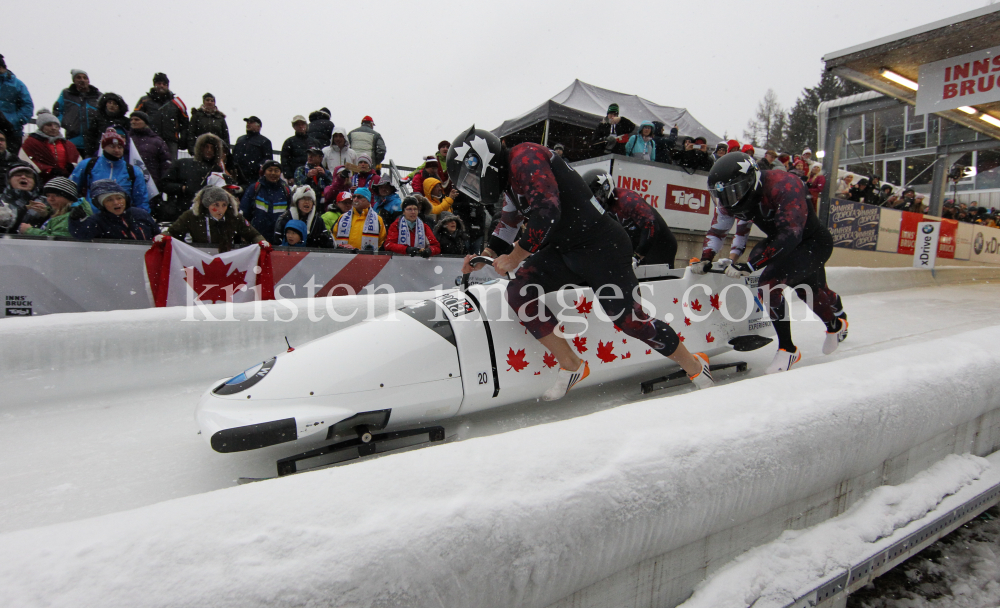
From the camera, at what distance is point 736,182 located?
2.97 metres

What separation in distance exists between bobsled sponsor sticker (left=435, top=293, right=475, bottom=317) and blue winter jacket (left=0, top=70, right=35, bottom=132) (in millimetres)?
5706

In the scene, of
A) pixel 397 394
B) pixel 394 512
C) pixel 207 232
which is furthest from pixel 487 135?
pixel 207 232

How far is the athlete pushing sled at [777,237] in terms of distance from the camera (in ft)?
9.87

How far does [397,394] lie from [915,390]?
1783mm

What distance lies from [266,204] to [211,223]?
120cm

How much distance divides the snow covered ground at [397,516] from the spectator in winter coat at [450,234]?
4.44 metres

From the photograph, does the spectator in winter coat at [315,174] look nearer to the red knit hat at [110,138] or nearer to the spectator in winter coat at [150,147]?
the spectator in winter coat at [150,147]

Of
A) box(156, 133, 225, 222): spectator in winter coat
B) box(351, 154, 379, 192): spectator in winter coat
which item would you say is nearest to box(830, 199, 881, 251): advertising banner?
box(351, 154, 379, 192): spectator in winter coat

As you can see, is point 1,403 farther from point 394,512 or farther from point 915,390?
point 915,390

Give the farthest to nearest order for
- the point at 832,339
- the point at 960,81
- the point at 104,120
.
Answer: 1. the point at 960,81
2. the point at 104,120
3. the point at 832,339

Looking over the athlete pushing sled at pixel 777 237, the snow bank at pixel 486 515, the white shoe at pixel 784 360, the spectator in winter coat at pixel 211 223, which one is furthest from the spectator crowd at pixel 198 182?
the snow bank at pixel 486 515

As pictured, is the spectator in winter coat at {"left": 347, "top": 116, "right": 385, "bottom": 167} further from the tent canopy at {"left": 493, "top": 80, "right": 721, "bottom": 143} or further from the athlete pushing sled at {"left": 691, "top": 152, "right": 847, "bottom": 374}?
the athlete pushing sled at {"left": 691, "top": 152, "right": 847, "bottom": 374}

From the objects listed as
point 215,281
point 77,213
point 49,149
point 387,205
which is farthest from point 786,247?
point 49,149

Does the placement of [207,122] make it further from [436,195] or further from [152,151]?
[436,195]
